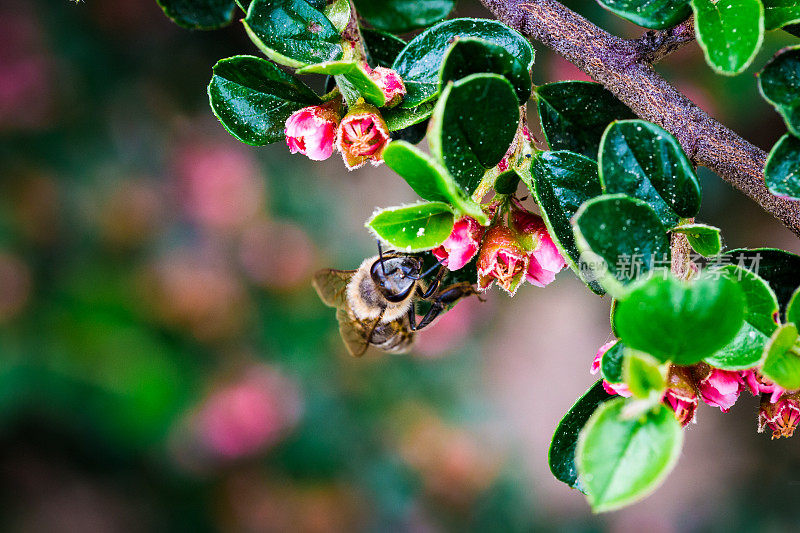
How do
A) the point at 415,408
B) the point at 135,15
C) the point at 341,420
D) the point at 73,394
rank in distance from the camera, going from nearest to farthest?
the point at 135,15 → the point at 73,394 → the point at 341,420 → the point at 415,408

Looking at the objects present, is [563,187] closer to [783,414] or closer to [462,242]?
[462,242]

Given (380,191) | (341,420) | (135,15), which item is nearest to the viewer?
(135,15)

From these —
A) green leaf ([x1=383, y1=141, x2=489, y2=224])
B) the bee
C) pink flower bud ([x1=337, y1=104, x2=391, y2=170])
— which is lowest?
the bee

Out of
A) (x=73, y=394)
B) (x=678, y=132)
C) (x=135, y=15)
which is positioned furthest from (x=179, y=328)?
(x=678, y=132)

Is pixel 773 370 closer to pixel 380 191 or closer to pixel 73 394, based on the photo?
pixel 73 394

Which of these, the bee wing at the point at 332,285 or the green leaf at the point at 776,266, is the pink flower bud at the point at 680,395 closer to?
the green leaf at the point at 776,266

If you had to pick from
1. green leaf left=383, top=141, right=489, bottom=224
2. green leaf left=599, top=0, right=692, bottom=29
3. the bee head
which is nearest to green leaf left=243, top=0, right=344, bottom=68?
green leaf left=383, top=141, right=489, bottom=224

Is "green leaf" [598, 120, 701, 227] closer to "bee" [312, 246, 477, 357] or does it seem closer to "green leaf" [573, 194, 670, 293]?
"green leaf" [573, 194, 670, 293]
